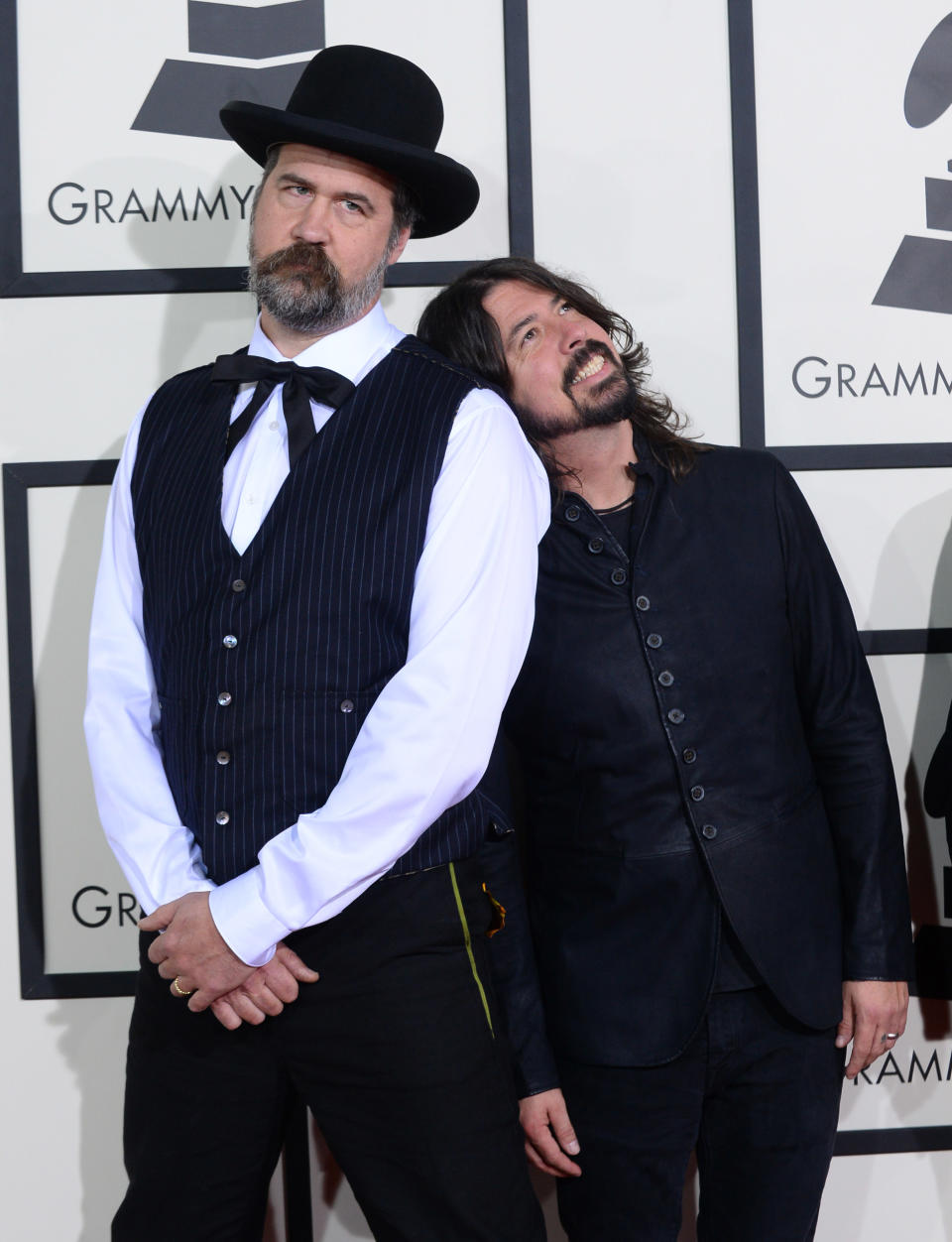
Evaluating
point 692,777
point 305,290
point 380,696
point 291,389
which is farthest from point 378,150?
point 692,777

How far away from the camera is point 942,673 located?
84.2 inches

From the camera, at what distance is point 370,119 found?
1.54 metres

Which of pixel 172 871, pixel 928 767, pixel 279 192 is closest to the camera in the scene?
pixel 172 871

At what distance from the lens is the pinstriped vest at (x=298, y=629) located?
1.38m

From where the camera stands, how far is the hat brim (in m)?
1.48

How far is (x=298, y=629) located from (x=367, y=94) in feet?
2.31

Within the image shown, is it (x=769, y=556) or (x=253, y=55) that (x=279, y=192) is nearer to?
(x=253, y=55)

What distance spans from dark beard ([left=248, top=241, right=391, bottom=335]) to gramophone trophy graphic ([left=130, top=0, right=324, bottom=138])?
0.68 m

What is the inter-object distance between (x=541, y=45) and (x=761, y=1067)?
165cm

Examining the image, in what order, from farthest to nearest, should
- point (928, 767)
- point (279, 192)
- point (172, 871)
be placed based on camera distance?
point (928, 767)
point (279, 192)
point (172, 871)

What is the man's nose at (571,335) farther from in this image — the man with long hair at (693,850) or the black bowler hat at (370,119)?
the black bowler hat at (370,119)

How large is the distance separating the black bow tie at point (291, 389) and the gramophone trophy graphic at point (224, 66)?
741mm

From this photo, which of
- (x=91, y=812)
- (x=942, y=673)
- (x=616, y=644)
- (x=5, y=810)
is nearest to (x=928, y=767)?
(x=942, y=673)

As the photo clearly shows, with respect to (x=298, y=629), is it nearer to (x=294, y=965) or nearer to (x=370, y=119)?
(x=294, y=965)
